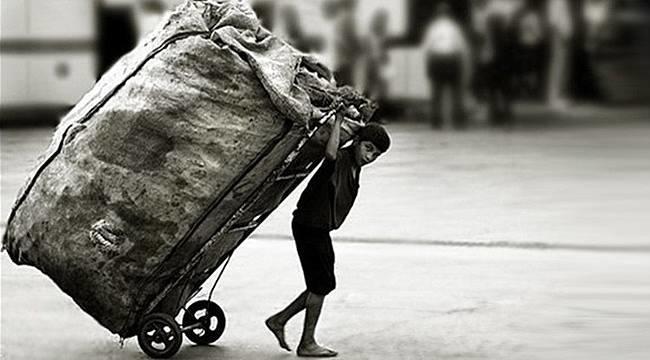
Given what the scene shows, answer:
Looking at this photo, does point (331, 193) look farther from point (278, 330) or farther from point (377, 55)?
point (377, 55)

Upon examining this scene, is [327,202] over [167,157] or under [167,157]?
under

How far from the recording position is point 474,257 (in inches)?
368

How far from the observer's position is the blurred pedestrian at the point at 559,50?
9070 mm

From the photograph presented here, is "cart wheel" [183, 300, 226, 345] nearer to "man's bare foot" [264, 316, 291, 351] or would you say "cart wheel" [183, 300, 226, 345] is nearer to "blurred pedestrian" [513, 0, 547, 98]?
"man's bare foot" [264, 316, 291, 351]

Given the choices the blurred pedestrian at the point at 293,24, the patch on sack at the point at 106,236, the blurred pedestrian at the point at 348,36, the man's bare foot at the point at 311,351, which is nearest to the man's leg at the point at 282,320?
the man's bare foot at the point at 311,351

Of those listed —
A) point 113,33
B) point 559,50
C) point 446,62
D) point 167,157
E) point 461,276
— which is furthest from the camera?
point 113,33

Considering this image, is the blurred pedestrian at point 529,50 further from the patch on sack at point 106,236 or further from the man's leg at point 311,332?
the patch on sack at point 106,236

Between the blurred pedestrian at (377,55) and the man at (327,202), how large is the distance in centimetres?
1028

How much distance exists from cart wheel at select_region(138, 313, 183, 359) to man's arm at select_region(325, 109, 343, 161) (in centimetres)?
111

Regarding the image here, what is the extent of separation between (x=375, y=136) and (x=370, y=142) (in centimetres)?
4

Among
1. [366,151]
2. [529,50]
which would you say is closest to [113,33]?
[529,50]

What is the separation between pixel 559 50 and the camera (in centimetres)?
1080

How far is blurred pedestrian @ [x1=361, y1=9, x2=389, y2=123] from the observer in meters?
16.9

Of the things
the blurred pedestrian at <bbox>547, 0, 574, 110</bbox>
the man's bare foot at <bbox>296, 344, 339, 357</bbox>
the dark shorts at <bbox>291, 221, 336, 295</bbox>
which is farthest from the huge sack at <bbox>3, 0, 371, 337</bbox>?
the blurred pedestrian at <bbox>547, 0, 574, 110</bbox>
